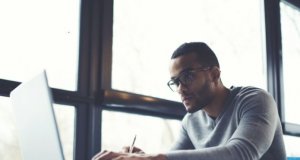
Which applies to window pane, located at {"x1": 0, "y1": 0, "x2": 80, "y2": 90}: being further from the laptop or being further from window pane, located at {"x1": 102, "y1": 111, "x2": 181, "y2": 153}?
the laptop

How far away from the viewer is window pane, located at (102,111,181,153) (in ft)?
6.31

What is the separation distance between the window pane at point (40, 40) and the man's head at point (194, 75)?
0.49 m

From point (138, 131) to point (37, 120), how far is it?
1.05m

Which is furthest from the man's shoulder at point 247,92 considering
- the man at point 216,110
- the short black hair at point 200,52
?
the short black hair at point 200,52

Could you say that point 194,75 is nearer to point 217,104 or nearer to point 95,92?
point 217,104


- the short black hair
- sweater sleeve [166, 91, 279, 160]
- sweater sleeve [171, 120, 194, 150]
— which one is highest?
the short black hair

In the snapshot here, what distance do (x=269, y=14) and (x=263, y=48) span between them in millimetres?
281

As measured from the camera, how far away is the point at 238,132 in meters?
1.38

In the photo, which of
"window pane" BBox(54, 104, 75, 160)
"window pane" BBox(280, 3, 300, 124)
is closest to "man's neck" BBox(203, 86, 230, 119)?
"window pane" BBox(54, 104, 75, 160)

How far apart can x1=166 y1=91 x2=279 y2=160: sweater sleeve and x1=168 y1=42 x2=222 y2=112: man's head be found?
0.17m

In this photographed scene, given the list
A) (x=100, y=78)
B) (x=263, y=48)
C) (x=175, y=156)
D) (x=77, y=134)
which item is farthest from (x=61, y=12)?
(x=263, y=48)

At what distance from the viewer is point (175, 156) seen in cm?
122

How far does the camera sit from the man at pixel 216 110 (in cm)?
142

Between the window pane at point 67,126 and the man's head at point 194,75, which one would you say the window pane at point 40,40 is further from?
the man's head at point 194,75
